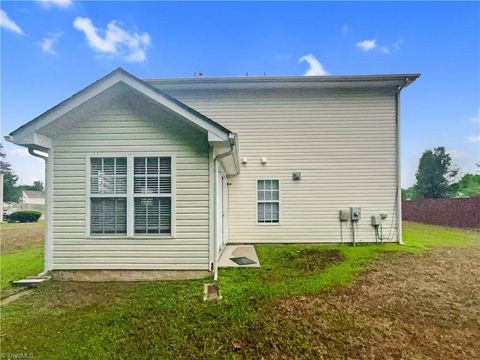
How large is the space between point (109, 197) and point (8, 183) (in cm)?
4379

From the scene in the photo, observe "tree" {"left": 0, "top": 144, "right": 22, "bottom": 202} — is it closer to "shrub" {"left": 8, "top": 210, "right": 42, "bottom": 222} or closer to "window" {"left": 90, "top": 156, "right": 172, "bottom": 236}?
"shrub" {"left": 8, "top": 210, "right": 42, "bottom": 222}

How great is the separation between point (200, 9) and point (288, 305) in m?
11.2

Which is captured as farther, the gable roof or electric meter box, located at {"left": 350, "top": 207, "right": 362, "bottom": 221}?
electric meter box, located at {"left": 350, "top": 207, "right": 362, "bottom": 221}

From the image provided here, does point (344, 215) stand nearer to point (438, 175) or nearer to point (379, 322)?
point (379, 322)

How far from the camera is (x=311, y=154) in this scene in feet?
30.1

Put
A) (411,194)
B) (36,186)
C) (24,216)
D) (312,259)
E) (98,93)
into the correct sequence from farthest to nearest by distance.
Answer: (36,186)
(411,194)
(24,216)
(312,259)
(98,93)

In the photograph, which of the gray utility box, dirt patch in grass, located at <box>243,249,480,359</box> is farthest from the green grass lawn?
the gray utility box

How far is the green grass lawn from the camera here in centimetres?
278

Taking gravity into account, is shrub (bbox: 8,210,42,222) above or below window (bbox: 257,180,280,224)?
below

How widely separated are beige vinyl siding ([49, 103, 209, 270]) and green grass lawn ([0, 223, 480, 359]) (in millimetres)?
488

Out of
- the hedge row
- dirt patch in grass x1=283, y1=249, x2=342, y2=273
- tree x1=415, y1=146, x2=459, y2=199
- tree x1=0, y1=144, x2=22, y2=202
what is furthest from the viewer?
tree x1=0, y1=144, x2=22, y2=202

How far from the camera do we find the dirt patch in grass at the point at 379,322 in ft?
9.04

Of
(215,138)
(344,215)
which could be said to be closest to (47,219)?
(215,138)

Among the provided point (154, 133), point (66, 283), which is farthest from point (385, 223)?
point (66, 283)
